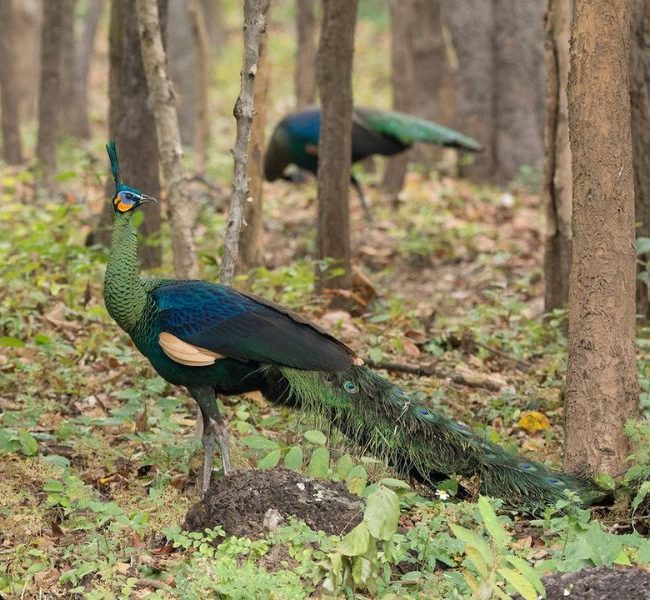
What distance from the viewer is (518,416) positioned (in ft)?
22.5

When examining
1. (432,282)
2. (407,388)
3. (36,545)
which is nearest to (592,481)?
(407,388)

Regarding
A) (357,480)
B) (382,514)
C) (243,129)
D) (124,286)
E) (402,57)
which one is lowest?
(357,480)

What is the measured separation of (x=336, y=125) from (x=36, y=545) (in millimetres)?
4701

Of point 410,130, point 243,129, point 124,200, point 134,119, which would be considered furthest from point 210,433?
point 410,130

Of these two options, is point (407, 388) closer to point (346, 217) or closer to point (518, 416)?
point (518, 416)

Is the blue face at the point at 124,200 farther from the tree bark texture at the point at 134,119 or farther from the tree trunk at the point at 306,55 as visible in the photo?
the tree trunk at the point at 306,55

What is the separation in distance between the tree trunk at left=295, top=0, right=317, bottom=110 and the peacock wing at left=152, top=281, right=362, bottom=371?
398 inches

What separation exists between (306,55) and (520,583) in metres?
12.5

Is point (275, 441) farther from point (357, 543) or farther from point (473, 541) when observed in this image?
point (473, 541)

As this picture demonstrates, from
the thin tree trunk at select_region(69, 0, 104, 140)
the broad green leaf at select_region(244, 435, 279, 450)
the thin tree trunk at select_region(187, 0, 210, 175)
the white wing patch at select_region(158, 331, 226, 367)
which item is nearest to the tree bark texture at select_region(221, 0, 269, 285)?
the white wing patch at select_region(158, 331, 226, 367)

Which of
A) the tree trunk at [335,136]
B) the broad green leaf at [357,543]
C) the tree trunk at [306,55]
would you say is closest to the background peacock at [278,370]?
the broad green leaf at [357,543]

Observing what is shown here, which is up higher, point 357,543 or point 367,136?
point 367,136

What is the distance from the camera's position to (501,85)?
15.5 m

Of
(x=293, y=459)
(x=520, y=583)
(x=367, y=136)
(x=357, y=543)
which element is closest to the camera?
(x=520, y=583)
